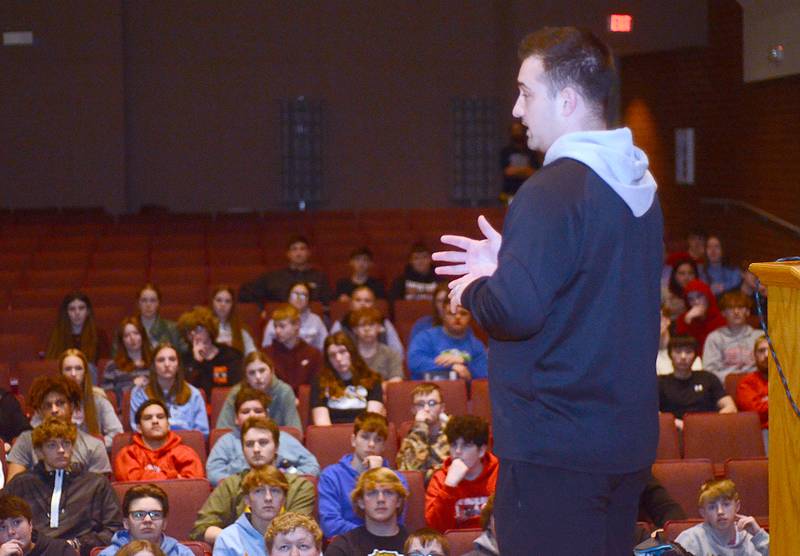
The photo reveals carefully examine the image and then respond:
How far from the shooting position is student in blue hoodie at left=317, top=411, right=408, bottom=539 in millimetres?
5133

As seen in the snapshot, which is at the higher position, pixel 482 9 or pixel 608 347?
pixel 482 9

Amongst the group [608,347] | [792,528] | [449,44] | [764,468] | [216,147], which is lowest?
[764,468]

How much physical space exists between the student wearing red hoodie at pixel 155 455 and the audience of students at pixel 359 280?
352cm

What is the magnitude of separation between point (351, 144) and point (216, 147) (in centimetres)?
184

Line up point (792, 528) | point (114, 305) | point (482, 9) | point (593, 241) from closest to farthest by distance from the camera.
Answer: point (593, 241) → point (792, 528) → point (114, 305) → point (482, 9)

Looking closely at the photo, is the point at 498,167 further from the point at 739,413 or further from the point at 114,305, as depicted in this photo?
the point at 739,413

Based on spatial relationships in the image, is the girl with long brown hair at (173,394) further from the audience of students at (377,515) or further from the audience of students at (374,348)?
the audience of students at (377,515)

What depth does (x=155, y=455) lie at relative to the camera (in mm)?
5582

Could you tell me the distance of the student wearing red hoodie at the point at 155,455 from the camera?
218 inches

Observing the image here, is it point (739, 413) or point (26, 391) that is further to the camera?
point (26, 391)

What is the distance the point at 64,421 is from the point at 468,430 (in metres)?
1.83

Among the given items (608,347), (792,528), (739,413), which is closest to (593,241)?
(608,347)

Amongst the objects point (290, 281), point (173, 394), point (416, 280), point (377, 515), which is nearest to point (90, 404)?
point (173, 394)

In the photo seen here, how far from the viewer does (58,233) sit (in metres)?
11.6
